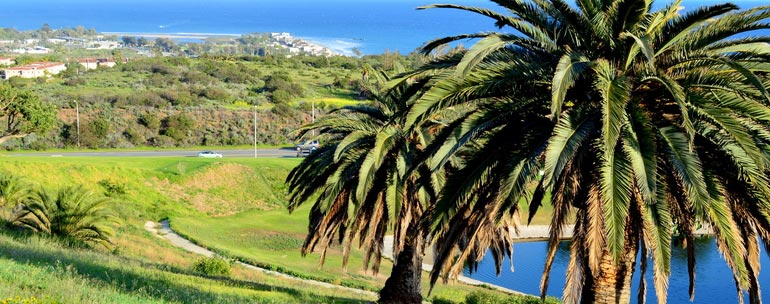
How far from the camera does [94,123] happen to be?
66250 mm

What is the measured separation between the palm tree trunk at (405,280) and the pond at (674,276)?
1594 centimetres

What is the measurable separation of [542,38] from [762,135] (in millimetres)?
3020

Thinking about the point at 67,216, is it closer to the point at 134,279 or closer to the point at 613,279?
the point at 134,279

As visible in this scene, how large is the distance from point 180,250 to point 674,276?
19950 mm

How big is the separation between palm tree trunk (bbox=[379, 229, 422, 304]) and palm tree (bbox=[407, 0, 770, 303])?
21.1ft

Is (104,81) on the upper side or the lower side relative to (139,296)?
upper

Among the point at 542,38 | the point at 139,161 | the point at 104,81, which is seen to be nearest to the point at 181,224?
the point at 139,161

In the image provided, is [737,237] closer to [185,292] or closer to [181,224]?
[185,292]

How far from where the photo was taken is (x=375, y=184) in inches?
704

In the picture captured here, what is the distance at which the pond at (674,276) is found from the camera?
33031mm

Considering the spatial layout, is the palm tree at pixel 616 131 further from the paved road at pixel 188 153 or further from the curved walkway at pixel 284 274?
the paved road at pixel 188 153

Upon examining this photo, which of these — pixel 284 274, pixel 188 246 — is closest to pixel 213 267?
pixel 284 274

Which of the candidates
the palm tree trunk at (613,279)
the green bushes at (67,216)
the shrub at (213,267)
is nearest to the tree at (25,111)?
the green bushes at (67,216)

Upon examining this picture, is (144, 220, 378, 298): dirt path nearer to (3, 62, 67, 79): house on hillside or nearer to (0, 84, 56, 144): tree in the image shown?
(0, 84, 56, 144): tree
